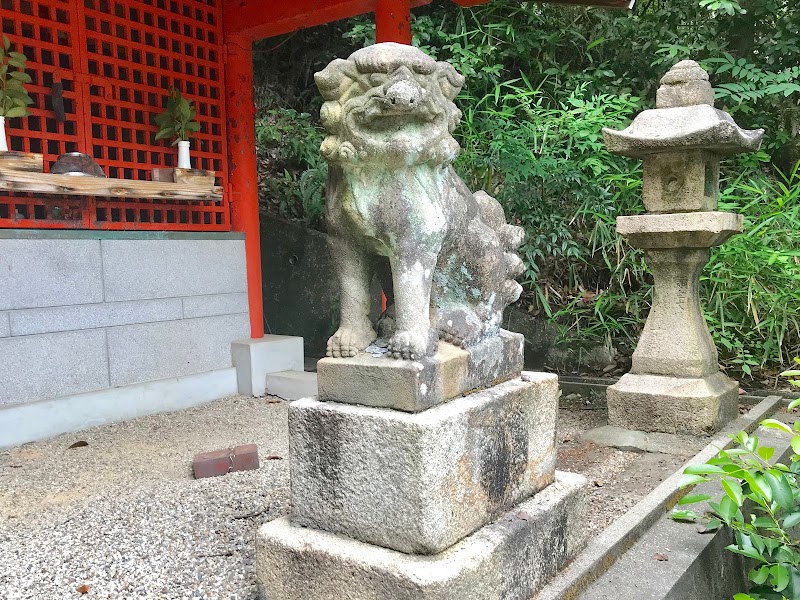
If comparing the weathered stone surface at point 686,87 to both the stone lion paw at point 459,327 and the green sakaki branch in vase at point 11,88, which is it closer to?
the stone lion paw at point 459,327

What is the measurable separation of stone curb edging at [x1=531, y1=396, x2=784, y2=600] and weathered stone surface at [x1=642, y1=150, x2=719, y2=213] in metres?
1.39

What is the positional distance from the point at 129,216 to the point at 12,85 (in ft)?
4.25

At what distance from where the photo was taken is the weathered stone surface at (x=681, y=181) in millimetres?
3543

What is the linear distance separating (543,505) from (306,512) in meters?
0.75

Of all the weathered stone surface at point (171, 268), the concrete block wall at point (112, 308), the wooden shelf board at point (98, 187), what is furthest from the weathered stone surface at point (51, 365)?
the wooden shelf board at point (98, 187)

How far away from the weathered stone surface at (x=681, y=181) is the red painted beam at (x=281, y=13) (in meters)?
2.12

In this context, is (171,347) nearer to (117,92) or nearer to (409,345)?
(117,92)

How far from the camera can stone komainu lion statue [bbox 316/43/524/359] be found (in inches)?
67.2

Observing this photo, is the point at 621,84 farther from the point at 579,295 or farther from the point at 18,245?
the point at 18,245

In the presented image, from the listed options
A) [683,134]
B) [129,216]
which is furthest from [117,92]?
[683,134]

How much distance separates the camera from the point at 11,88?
3689 millimetres

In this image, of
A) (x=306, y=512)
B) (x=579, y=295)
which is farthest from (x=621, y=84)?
(x=306, y=512)

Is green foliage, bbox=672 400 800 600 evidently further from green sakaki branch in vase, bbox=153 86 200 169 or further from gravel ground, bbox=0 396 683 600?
green sakaki branch in vase, bbox=153 86 200 169

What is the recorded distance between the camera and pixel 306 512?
1821 mm
